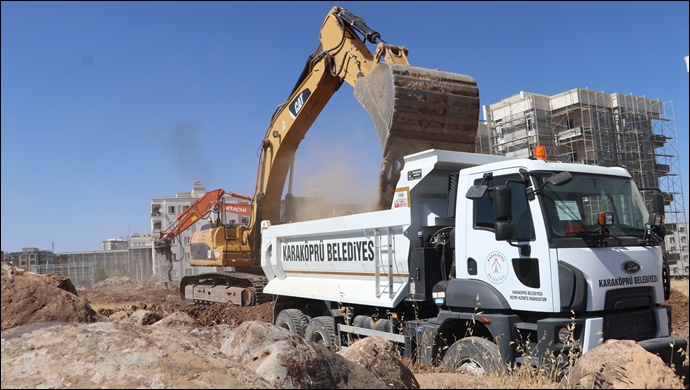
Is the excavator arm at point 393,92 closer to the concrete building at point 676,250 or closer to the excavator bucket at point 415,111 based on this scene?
the excavator bucket at point 415,111

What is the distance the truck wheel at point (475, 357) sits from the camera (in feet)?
18.8

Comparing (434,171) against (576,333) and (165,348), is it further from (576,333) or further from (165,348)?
(165,348)

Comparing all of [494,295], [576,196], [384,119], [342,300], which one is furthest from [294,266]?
[576,196]

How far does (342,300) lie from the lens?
827 centimetres

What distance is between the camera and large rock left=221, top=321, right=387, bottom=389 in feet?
12.9

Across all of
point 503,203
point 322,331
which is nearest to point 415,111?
point 503,203

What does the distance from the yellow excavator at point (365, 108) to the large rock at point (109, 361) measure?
191 inches

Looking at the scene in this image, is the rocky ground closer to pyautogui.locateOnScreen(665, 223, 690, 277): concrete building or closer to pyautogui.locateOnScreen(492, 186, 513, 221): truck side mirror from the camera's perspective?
pyautogui.locateOnScreen(492, 186, 513, 221): truck side mirror

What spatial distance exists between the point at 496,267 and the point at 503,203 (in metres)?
0.80

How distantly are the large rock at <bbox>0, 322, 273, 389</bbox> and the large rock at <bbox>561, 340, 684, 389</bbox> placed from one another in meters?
2.82

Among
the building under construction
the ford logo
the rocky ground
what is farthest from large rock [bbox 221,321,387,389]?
the building under construction

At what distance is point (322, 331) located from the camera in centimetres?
861

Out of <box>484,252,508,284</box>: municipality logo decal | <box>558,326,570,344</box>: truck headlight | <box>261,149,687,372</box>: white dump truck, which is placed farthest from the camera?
<box>484,252,508,284</box>: municipality logo decal

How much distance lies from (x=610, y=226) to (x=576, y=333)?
1.21 m
